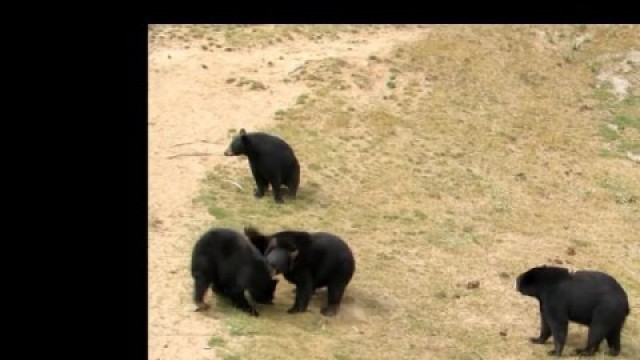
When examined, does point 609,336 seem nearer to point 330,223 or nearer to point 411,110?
point 330,223

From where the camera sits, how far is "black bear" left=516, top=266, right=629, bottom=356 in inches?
543

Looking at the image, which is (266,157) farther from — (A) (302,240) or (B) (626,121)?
(B) (626,121)

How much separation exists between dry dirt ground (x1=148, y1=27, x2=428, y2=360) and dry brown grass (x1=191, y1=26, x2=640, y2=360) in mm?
473

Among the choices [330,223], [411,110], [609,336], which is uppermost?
[411,110]

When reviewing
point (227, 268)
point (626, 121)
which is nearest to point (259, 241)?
point (227, 268)

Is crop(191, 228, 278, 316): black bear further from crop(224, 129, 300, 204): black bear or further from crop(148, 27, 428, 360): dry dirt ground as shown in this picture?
crop(224, 129, 300, 204): black bear

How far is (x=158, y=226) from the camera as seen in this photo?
1638cm

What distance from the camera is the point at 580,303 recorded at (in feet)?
45.5

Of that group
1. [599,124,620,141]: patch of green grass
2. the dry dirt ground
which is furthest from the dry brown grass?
the dry dirt ground

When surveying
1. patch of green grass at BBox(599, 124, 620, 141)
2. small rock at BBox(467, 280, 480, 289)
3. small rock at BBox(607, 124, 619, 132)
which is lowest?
small rock at BBox(467, 280, 480, 289)

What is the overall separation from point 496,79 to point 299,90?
618 centimetres

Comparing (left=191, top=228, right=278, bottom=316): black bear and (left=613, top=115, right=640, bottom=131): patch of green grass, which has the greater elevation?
(left=613, top=115, right=640, bottom=131): patch of green grass

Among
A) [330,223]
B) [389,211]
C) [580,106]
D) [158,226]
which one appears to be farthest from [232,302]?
[580,106]

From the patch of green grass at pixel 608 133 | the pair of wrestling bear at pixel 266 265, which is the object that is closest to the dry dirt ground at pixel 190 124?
the pair of wrestling bear at pixel 266 265
